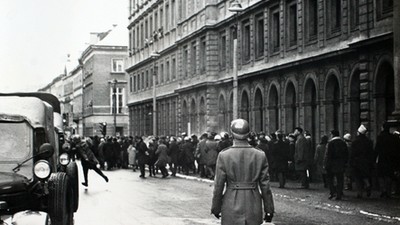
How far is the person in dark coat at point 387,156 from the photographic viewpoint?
20.0 metres

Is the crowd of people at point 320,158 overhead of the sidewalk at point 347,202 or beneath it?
overhead

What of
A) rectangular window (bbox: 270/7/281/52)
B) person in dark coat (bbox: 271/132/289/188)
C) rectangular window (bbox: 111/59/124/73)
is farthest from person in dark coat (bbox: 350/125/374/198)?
rectangular window (bbox: 111/59/124/73)

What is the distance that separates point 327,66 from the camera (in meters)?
31.1

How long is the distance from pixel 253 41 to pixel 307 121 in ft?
28.3

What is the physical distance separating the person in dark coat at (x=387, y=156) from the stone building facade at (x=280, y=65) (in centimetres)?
301

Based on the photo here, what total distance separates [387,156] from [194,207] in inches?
208

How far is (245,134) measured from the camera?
8906 mm

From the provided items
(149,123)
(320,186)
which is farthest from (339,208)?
(149,123)

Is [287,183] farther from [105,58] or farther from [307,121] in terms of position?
[105,58]

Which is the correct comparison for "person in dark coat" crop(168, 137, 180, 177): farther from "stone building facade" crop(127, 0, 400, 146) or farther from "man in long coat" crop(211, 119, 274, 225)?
"man in long coat" crop(211, 119, 274, 225)

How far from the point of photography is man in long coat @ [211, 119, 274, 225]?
8625 mm

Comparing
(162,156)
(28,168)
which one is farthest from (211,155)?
(28,168)

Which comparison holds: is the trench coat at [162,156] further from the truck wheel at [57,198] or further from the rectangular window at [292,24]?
the truck wheel at [57,198]

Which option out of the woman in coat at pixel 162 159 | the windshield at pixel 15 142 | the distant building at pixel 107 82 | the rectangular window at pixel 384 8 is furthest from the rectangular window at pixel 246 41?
the distant building at pixel 107 82
